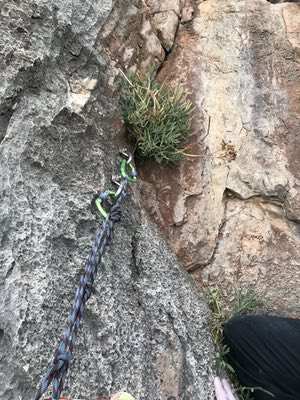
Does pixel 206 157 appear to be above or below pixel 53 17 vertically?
below

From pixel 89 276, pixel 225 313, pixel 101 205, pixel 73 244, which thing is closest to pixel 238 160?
pixel 225 313

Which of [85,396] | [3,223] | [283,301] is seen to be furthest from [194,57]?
[85,396]

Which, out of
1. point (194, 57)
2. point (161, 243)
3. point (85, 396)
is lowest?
point (85, 396)

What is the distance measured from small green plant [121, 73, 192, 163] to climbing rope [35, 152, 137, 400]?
0.79 ft

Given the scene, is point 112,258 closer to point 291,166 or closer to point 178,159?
point 178,159

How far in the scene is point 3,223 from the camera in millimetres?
2430

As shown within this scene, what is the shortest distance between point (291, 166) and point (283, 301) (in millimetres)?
1028

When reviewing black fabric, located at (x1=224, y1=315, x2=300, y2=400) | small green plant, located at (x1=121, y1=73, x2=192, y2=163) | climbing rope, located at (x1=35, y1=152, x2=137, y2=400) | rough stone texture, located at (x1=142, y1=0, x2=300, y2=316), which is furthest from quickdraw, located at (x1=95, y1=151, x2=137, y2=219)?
Result: black fabric, located at (x1=224, y1=315, x2=300, y2=400)

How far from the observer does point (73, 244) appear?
2625 millimetres

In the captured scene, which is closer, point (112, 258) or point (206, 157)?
point (112, 258)

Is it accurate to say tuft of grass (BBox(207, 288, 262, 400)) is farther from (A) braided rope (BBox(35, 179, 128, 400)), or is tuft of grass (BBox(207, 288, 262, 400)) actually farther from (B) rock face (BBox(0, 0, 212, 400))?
(A) braided rope (BBox(35, 179, 128, 400))

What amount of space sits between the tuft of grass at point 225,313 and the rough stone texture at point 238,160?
0.09m

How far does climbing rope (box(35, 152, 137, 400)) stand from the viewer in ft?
6.75

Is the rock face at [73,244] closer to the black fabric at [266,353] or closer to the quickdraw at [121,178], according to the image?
the quickdraw at [121,178]
